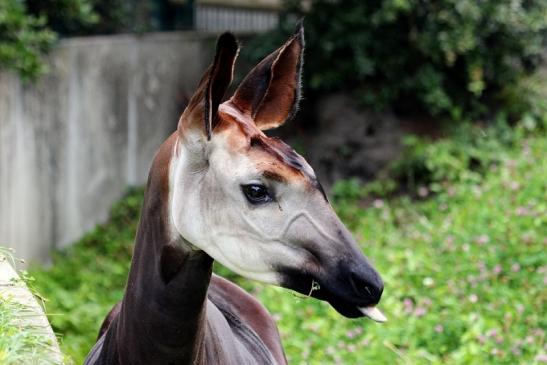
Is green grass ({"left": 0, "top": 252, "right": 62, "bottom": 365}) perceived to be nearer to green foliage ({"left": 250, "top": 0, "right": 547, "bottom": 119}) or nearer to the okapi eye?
the okapi eye

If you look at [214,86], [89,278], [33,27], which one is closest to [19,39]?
[33,27]

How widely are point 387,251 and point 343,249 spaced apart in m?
5.03

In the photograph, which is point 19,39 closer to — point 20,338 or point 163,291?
point 163,291

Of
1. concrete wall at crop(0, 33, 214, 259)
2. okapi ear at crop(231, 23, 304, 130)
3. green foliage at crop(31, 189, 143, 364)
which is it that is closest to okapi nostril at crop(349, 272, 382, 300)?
okapi ear at crop(231, 23, 304, 130)

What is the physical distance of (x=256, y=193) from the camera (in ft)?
9.09

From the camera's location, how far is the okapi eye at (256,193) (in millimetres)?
2760

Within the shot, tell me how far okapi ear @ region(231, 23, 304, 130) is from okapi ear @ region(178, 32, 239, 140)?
0.96ft

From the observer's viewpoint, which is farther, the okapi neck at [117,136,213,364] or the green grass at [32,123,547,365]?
the green grass at [32,123,547,365]

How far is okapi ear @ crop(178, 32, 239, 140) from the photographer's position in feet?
8.77

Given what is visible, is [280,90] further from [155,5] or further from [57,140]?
[155,5]

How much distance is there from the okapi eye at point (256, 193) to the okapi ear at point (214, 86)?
18cm

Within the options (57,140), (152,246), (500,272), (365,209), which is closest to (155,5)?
(57,140)

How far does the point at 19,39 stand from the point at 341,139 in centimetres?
358

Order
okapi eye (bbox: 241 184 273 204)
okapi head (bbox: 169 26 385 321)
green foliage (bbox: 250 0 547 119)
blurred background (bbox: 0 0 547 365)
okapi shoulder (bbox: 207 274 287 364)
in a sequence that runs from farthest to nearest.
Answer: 1. green foliage (bbox: 250 0 547 119)
2. blurred background (bbox: 0 0 547 365)
3. okapi shoulder (bbox: 207 274 287 364)
4. okapi eye (bbox: 241 184 273 204)
5. okapi head (bbox: 169 26 385 321)
